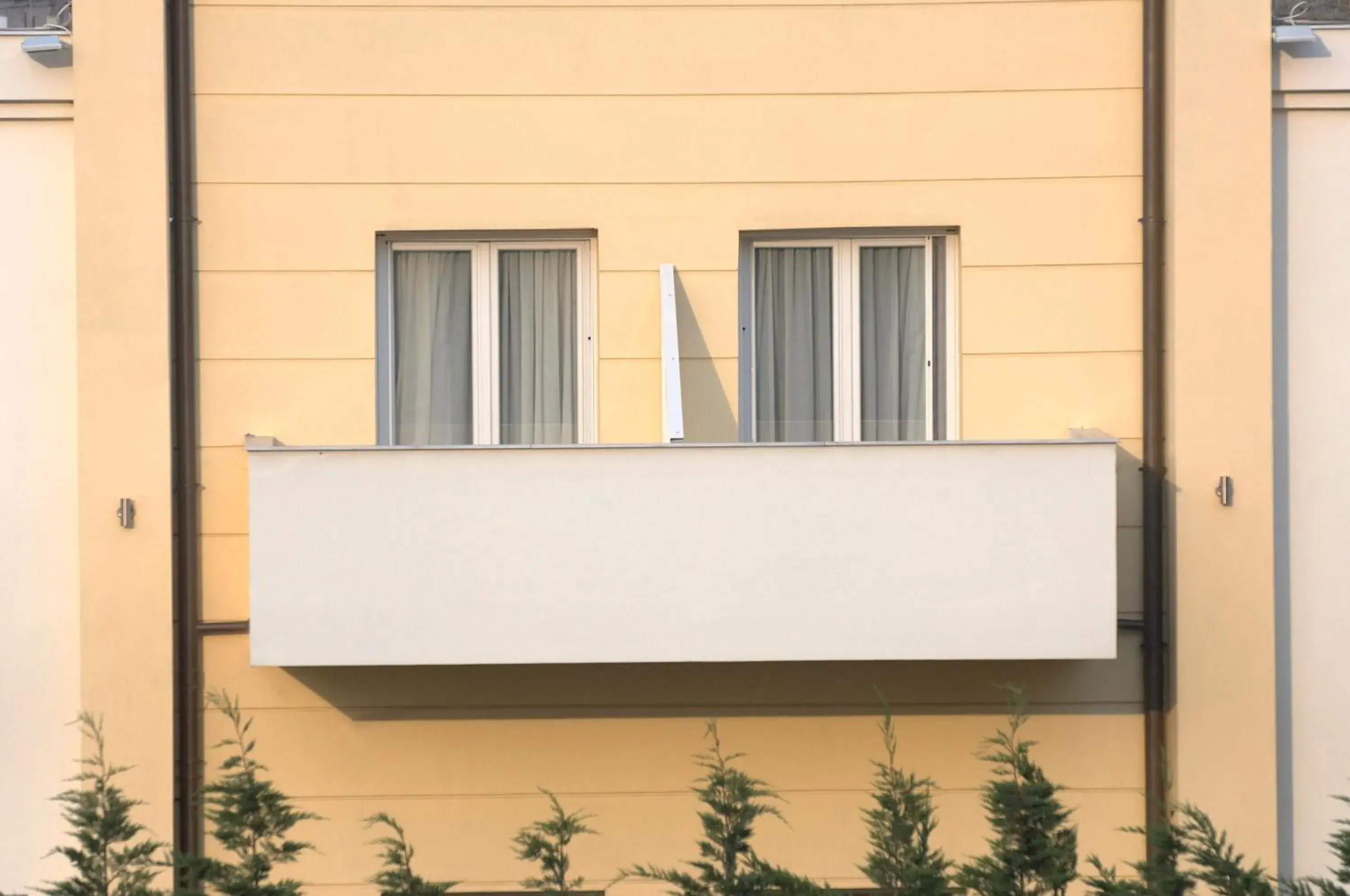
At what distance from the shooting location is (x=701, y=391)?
7.68m

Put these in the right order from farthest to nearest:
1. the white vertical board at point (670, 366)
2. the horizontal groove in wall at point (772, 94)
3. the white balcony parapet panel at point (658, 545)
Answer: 1. the horizontal groove in wall at point (772, 94)
2. the white vertical board at point (670, 366)
3. the white balcony parapet panel at point (658, 545)

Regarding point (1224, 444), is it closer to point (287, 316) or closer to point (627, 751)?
point (627, 751)

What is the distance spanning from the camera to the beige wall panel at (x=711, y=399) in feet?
25.2

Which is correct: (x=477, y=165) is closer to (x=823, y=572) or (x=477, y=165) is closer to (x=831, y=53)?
(x=831, y=53)

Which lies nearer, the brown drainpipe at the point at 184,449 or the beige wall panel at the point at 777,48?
the brown drainpipe at the point at 184,449

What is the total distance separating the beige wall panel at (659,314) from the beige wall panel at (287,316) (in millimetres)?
1199

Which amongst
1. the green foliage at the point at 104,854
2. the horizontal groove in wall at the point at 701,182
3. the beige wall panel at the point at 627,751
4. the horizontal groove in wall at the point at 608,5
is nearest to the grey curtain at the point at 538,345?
the horizontal groove in wall at the point at 701,182

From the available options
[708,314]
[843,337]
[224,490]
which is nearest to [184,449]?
[224,490]

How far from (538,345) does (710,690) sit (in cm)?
198

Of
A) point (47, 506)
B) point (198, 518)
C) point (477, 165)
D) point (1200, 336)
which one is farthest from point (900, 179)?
point (47, 506)

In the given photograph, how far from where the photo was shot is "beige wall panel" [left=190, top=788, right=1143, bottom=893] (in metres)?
7.55

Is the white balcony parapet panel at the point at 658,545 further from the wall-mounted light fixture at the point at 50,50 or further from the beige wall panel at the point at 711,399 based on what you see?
the wall-mounted light fixture at the point at 50,50

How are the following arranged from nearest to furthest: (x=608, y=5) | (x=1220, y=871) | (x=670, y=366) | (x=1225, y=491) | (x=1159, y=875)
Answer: (x=1220, y=871) < (x=1159, y=875) < (x=670, y=366) < (x=1225, y=491) < (x=608, y=5)

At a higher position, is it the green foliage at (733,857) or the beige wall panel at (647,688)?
the beige wall panel at (647,688)
